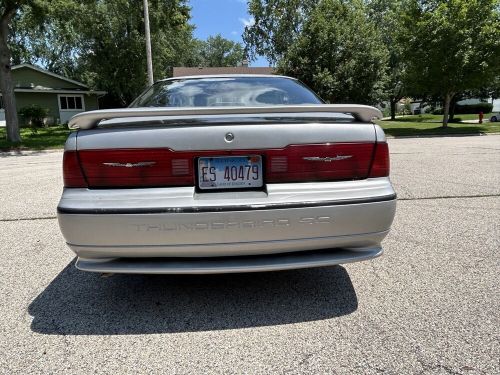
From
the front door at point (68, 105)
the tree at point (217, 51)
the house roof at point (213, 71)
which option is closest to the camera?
the front door at point (68, 105)

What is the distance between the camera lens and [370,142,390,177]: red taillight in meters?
2.54

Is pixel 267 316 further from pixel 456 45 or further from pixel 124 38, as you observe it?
pixel 124 38

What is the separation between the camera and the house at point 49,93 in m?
31.6

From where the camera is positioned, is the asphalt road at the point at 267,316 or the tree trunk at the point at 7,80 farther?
the tree trunk at the point at 7,80

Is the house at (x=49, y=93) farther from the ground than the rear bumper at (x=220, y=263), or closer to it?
farther from the ground

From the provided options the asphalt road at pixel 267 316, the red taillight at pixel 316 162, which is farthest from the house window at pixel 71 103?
the red taillight at pixel 316 162

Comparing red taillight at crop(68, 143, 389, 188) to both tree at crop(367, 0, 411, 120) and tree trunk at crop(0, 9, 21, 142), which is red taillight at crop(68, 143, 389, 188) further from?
tree at crop(367, 0, 411, 120)

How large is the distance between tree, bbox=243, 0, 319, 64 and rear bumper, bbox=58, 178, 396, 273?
123ft

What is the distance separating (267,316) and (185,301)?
0.60 m

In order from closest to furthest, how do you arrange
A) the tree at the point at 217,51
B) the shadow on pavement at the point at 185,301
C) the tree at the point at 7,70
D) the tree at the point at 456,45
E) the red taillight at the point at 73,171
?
the red taillight at the point at 73,171 < the shadow on pavement at the point at 185,301 < the tree at the point at 7,70 < the tree at the point at 456,45 < the tree at the point at 217,51

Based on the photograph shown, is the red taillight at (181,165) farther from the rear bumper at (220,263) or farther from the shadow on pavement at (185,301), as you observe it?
the shadow on pavement at (185,301)

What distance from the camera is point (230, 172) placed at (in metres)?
2.40

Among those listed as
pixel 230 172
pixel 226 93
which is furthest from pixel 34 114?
pixel 230 172

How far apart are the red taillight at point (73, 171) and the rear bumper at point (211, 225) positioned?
1.9 inches
